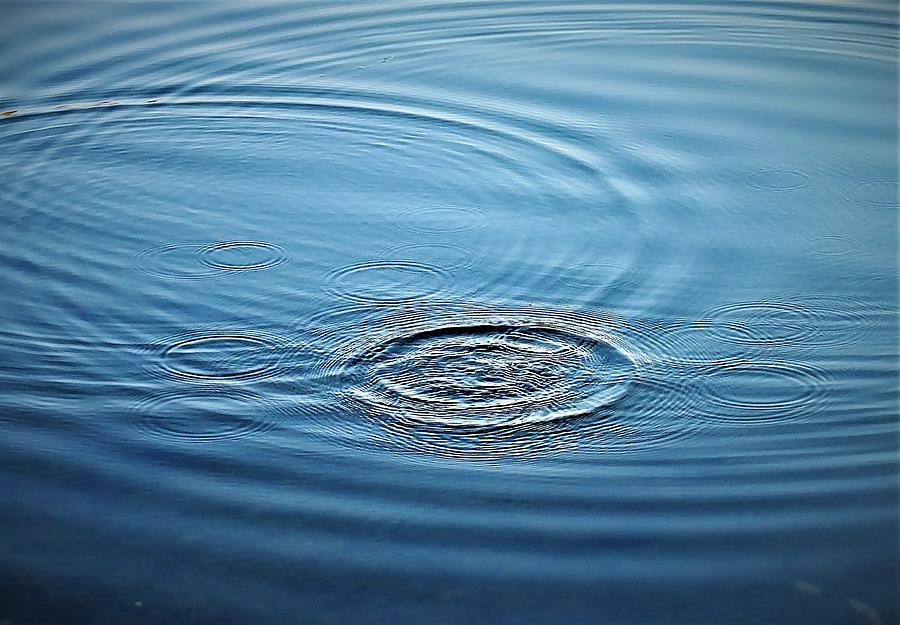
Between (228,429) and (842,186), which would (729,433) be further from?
(842,186)

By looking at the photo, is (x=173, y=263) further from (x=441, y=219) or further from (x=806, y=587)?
(x=806, y=587)

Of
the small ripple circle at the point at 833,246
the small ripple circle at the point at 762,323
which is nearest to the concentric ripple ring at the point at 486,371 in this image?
the small ripple circle at the point at 762,323

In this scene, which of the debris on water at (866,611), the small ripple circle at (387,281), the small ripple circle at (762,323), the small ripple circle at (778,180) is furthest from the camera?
the small ripple circle at (778,180)

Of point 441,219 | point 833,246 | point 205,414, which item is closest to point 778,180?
point 833,246

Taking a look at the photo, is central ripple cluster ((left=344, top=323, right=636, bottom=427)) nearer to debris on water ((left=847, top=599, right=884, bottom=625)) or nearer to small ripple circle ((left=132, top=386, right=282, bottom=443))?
small ripple circle ((left=132, top=386, right=282, bottom=443))

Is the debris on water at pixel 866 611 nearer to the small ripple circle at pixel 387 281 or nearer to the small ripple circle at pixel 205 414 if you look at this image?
the small ripple circle at pixel 205 414

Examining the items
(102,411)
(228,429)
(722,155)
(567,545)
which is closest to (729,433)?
(567,545)
